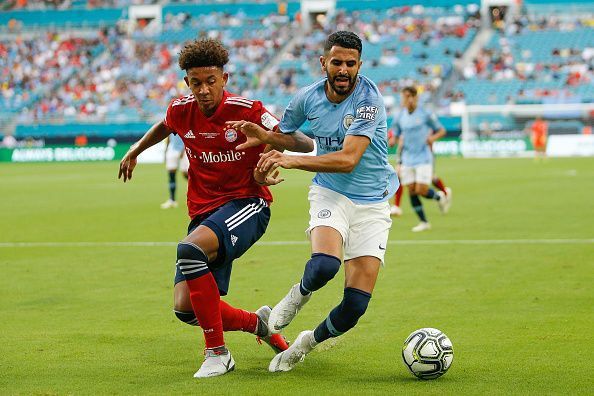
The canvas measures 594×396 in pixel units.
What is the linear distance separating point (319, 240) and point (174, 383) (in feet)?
4.30

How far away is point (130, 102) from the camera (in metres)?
55.0

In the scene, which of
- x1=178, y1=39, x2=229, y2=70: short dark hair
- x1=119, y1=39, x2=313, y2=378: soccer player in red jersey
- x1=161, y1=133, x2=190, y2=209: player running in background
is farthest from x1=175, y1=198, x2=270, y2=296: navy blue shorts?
x1=161, y1=133, x2=190, y2=209: player running in background

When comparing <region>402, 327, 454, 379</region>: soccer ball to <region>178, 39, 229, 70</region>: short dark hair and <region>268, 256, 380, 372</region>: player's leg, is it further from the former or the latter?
<region>178, 39, 229, 70</region>: short dark hair

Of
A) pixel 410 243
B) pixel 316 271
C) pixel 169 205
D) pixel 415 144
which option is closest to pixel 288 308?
pixel 316 271

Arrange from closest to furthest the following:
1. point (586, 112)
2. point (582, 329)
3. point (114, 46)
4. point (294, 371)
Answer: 1. point (294, 371)
2. point (582, 329)
3. point (586, 112)
4. point (114, 46)

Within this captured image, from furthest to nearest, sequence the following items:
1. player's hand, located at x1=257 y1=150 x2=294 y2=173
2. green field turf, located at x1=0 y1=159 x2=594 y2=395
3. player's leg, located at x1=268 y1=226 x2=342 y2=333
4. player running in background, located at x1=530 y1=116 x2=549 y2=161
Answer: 1. player running in background, located at x1=530 y1=116 x2=549 y2=161
2. player's leg, located at x1=268 y1=226 x2=342 y2=333
3. green field turf, located at x1=0 y1=159 x2=594 y2=395
4. player's hand, located at x1=257 y1=150 x2=294 y2=173

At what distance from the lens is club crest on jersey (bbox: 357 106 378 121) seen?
6.31 metres

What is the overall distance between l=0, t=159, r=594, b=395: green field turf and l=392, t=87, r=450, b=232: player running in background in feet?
2.46

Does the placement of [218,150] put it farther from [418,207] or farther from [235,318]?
[418,207]

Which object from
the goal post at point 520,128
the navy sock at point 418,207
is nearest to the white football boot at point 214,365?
the navy sock at point 418,207

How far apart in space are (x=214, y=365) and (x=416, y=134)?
11.4m

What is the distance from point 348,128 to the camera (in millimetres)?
6410

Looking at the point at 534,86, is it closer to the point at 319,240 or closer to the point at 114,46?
the point at 114,46

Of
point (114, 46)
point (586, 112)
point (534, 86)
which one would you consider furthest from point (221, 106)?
point (114, 46)
